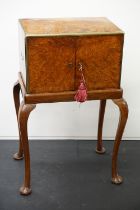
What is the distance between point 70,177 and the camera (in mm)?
2082

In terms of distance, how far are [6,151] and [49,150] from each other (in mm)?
254

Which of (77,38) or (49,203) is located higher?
(77,38)

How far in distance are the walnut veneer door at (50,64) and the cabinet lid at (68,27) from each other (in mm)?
37

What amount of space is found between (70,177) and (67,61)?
68cm

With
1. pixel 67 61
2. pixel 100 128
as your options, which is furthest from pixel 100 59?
pixel 100 128

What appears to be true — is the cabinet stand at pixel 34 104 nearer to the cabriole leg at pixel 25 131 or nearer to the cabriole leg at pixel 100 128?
the cabriole leg at pixel 25 131

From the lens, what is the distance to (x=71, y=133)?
2.47 m

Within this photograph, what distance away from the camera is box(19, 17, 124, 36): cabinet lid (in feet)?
5.53

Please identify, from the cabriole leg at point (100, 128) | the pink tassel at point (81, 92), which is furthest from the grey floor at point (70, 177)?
the pink tassel at point (81, 92)

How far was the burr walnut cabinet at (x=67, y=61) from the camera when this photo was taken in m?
1.67

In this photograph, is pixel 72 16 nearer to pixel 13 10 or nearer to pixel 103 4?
pixel 103 4

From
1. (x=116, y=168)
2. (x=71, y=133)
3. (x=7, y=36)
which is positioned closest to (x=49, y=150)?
A: (x=71, y=133)

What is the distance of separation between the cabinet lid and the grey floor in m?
0.79

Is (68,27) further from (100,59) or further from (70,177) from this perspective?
(70,177)
